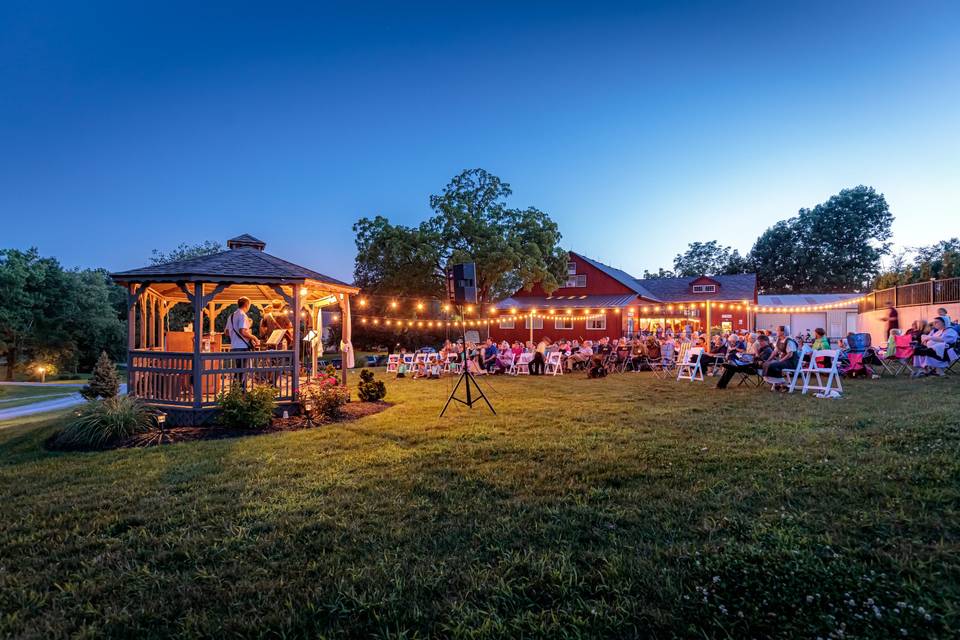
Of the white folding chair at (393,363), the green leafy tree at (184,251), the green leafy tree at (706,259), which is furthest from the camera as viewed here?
the green leafy tree at (706,259)

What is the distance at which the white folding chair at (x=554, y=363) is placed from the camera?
14034 millimetres

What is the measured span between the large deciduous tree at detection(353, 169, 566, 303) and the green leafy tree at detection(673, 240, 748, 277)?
111ft

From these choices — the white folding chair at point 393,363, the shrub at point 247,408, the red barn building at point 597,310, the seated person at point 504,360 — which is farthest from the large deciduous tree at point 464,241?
the shrub at point 247,408

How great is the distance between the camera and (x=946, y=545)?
2369 millimetres

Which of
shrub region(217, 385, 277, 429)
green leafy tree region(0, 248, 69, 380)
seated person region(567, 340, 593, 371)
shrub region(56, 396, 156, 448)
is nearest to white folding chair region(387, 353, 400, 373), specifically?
seated person region(567, 340, 593, 371)

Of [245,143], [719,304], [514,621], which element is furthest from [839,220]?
[514,621]

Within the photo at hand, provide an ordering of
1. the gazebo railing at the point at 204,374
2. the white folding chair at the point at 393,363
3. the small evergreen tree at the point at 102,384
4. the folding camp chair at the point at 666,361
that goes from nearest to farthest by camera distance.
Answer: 1. the gazebo railing at the point at 204,374
2. the small evergreen tree at the point at 102,384
3. the folding camp chair at the point at 666,361
4. the white folding chair at the point at 393,363

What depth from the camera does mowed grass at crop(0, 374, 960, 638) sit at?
197cm

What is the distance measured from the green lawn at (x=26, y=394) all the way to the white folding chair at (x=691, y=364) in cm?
2314

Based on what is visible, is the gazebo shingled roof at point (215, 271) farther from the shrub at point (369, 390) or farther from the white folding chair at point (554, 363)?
the white folding chair at point (554, 363)

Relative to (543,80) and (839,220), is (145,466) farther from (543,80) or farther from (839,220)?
(839,220)

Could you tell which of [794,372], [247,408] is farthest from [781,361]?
[247,408]

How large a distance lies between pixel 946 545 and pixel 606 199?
31419 mm

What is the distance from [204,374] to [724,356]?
1228 cm
